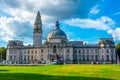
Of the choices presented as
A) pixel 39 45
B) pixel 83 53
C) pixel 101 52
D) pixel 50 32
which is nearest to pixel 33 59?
pixel 39 45

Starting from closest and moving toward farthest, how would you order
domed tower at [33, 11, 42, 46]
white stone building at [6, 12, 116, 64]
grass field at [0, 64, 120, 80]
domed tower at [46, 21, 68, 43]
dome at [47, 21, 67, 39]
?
grass field at [0, 64, 120, 80]
white stone building at [6, 12, 116, 64]
domed tower at [46, 21, 68, 43]
dome at [47, 21, 67, 39]
domed tower at [33, 11, 42, 46]

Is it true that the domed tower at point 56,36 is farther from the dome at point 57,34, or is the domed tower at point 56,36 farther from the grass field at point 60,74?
A: the grass field at point 60,74

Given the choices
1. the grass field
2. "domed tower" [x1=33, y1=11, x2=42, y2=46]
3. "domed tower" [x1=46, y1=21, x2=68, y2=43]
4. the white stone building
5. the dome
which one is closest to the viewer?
the grass field

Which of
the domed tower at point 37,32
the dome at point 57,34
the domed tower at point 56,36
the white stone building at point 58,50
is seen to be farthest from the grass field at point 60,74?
the domed tower at point 37,32

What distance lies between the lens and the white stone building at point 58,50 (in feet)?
499

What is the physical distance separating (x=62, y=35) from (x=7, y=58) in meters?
37.6

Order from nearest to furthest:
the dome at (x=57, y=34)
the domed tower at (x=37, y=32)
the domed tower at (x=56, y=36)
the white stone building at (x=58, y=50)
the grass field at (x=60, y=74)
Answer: the grass field at (x=60, y=74) < the white stone building at (x=58, y=50) < the domed tower at (x=56, y=36) < the dome at (x=57, y=34) < the domed tower at (x=37, y=32)

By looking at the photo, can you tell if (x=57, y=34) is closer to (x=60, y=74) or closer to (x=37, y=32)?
(x=37, y=32)

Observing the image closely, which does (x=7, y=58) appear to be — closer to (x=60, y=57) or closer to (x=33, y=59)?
(x=33, y=59)

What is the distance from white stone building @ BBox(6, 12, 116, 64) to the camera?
15200 centimetres

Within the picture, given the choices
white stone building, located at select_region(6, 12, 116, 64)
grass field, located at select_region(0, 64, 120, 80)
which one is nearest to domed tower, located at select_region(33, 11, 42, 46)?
white stone building, located at select_region(6, 12, 116, 64)

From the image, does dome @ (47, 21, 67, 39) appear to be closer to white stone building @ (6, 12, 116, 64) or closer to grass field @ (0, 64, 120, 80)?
white stone building @ (6, 12, 116, 64)

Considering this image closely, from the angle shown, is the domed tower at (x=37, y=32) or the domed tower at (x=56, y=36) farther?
the domed tower at (x=37, y=32)

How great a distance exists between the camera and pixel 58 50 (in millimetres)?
153000
